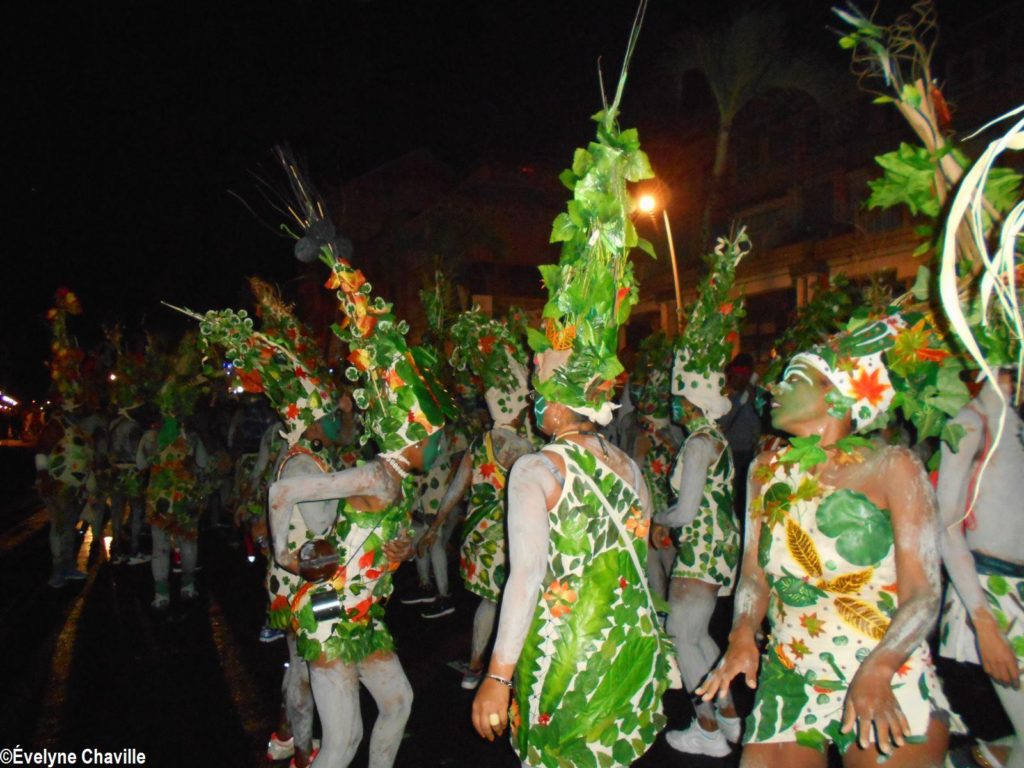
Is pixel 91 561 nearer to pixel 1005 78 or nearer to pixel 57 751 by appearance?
pixel 57 751

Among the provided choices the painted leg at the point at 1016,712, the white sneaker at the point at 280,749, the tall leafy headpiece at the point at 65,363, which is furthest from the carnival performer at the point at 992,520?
the tall leafy headpiece at the point at 65,363

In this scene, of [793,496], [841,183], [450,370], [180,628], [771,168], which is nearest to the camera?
[793,496]

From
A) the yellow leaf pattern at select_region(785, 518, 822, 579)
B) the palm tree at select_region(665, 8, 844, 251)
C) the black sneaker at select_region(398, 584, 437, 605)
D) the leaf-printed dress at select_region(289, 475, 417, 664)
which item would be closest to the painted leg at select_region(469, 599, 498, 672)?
the leaf-printed dress at select_region(289, 475, 417, 664)

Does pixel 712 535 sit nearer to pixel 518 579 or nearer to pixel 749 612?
pixel 749 612

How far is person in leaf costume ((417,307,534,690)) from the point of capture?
511cm

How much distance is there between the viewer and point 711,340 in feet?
16.2

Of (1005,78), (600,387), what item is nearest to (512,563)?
(600,387)

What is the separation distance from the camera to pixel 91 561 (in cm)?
981

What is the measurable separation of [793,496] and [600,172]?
1.51 meters

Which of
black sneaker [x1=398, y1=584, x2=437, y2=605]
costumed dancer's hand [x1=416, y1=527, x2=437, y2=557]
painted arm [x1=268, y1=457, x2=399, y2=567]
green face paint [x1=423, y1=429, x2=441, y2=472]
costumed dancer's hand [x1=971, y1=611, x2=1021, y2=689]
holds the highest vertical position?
green face paint [x1=423, y1=429, x2=441, y2=472]

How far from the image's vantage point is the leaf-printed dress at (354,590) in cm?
334

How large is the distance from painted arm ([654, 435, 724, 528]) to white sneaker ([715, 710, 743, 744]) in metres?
1.28

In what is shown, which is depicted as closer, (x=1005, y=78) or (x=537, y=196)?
(x=1005, y=78)

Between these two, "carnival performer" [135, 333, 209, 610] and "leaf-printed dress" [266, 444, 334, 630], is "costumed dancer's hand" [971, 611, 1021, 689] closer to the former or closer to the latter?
"leaf-printed dress" [266, 444, 334, 630]
